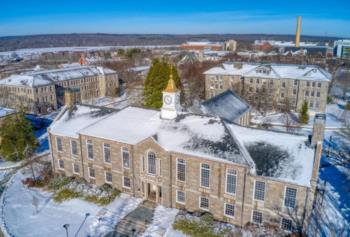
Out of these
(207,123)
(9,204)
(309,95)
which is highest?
(207,123)

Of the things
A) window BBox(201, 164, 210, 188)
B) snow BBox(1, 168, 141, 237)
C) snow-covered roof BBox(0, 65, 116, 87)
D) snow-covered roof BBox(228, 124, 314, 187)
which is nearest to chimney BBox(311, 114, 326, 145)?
snow-covered roof BBox(228, 124, 314, 187)

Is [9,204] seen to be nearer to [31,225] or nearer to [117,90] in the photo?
[31,225]

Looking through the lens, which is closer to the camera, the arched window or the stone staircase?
the stone staircase

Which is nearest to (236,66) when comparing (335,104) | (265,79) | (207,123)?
(265,79)

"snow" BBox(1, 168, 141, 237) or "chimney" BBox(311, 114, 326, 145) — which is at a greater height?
"chimney" BBox(311, 114, 326, 145)

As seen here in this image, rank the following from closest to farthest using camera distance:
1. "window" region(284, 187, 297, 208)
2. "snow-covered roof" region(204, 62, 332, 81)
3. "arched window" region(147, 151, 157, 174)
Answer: "window" region(284, 187, 297, 208) < "arched window" region(147, 151, 157, 174) < "snow-covered roof" region(204, 62, 332, 81)

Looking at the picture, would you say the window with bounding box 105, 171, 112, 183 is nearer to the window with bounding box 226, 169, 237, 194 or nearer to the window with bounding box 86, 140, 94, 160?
the window with bounding box 86, 140, 94, 160

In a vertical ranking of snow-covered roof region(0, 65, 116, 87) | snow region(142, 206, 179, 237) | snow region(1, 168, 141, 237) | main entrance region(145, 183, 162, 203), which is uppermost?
snow-covered roof region(0, 65, 116, 87)
